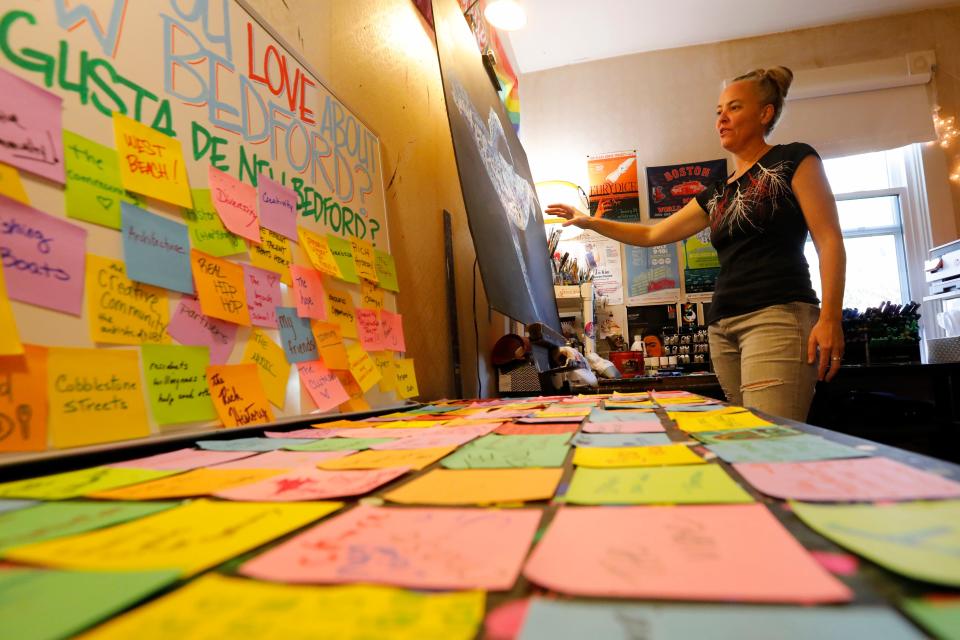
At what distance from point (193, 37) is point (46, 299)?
0.42 metres

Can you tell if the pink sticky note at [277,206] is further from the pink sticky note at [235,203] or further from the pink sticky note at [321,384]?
the pink sticky note at [321,384]

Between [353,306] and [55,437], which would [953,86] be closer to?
[353,306]

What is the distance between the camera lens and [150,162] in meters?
0.61

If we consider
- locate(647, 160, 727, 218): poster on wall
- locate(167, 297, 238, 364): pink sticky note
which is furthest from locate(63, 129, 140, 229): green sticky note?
locate(647, 160, 727, 218): poster on wall

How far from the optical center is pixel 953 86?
281 cm

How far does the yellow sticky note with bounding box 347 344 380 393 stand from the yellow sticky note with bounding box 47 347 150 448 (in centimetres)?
42

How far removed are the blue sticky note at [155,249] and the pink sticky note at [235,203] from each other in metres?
0.07

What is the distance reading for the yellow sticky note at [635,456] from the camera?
1.30 feet

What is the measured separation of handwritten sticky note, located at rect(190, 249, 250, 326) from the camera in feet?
2.13

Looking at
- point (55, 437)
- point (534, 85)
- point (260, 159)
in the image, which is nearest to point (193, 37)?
point (260, 159)

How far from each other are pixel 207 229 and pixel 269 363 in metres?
0.21

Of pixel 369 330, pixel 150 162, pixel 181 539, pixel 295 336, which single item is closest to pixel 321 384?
pixel 295 336

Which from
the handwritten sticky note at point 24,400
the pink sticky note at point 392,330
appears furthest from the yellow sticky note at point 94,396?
the pink sticky note at point 392,330

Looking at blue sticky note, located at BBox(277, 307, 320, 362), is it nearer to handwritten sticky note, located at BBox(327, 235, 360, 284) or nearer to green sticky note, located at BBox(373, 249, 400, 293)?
handwritten sticky note, located at BBox(327, 235, 360, 284)
